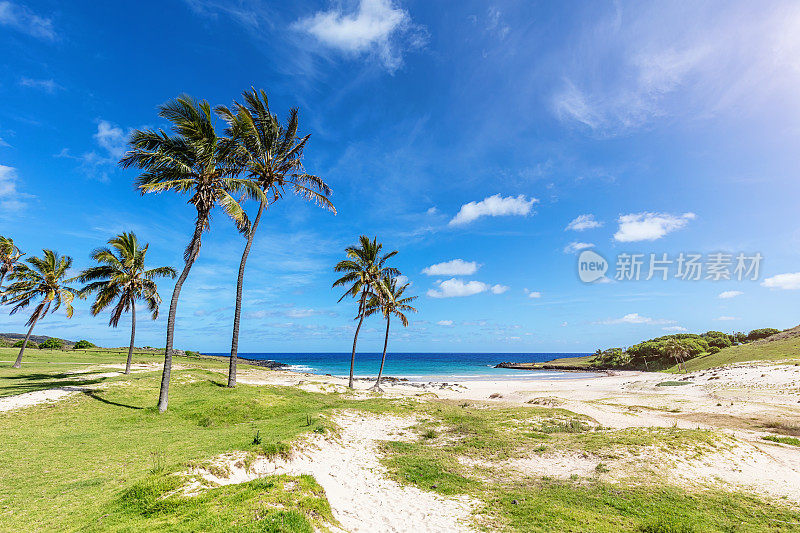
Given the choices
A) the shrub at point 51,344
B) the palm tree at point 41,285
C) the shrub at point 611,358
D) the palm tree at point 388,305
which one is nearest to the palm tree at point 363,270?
the palm tree at point 388,305

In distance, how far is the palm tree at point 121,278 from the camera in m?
27.7

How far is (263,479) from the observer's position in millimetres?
8633

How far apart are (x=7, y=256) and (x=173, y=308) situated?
32222 millimetres

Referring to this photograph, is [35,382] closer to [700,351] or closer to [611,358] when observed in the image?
[700,351]

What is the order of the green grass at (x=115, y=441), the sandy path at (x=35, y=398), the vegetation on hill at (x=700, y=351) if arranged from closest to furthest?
the green grass at (x=115, y=441) < the sandy path at (x=35, y=398) < the vegetation on hill at (x=700, y=351)

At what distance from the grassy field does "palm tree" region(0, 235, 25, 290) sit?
2324 cm

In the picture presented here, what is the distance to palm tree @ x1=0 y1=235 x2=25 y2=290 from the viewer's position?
3328 centimetres

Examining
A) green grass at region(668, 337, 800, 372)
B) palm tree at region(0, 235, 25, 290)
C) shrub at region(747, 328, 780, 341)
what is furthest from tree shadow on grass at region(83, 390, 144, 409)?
shrub at region(747, 328, 780, 341)

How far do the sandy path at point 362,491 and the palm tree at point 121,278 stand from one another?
2390 centimetres

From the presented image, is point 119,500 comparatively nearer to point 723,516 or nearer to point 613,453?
point 723,516

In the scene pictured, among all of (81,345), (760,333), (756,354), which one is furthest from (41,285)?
(760,333)

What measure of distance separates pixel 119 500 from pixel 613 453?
15.9m

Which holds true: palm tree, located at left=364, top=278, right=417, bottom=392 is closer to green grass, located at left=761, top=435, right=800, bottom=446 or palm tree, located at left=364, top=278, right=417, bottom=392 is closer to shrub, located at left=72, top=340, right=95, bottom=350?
green grass, located at left=761, top=435, right=800, bottom=446

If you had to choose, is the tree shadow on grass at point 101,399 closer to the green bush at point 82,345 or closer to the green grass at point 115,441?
the green grass at point 115,441
